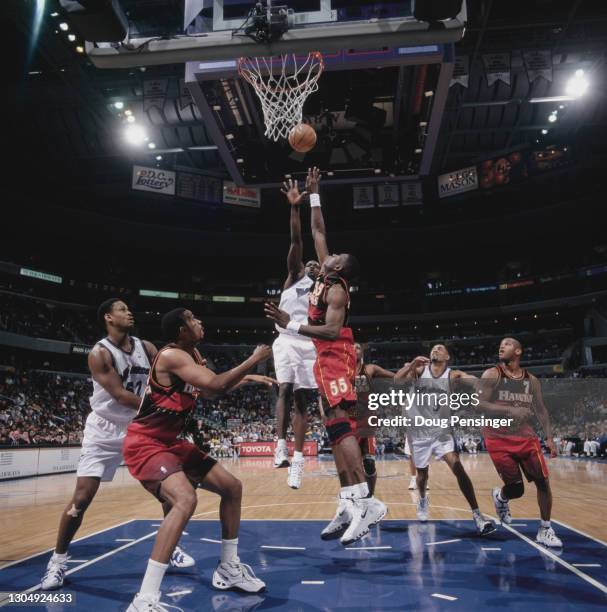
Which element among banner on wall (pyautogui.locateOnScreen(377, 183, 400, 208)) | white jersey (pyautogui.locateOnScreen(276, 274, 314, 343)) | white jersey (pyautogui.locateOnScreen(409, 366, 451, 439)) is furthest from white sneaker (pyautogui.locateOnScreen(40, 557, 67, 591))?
banner on wall (pyautogui.locateOnScreen(377, 183, 400, 208))

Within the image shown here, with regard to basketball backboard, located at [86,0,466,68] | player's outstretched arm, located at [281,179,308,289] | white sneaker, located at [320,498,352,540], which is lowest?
white sneaker, located at [320,498,352,540]

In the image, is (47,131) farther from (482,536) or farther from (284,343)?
(482,536)

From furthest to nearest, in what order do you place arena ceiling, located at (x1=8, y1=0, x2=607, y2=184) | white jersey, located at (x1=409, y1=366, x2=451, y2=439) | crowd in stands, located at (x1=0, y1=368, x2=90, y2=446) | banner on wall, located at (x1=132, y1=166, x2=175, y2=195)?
banner on wall, located at (x1=132, y1=166, x2=175, y2=195)
crowd in stands, located at (x1=0, y1=368, x2=90, y2=446)
arena ceiling, located at (x1=8, y1=0, x2=607, y2=184)
white jersey, located at (x1=409, y1=366, x2=451, y2=439)

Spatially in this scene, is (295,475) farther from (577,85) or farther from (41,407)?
(41,407)

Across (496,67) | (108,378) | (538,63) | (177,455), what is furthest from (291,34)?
(538,63)

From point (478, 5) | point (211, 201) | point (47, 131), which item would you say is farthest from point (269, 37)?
point (211, 201)

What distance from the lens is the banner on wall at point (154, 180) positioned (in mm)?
24250

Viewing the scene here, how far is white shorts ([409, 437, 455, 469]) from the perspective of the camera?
6867 millimetres

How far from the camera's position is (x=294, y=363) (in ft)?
18.7

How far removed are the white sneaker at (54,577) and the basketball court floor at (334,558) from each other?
0.42 ft

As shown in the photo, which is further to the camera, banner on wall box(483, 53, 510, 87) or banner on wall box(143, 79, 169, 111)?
banner on wall box(143, 79, 169, 111)

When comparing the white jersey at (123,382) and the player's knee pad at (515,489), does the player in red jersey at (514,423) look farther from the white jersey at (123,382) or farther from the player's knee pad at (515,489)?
the white jersey at (123,382)

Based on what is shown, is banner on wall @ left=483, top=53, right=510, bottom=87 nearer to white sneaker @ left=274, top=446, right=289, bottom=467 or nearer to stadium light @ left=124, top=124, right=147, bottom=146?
stadium light @ left=124, top=124, right=147, bottom=146

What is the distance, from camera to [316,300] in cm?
484
